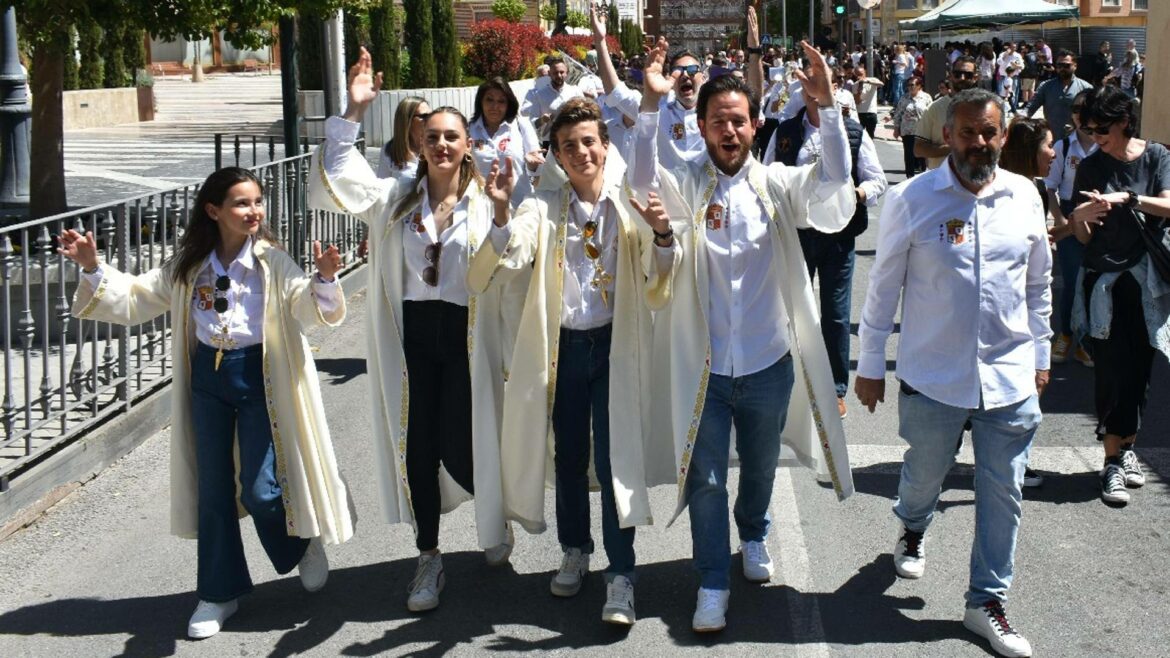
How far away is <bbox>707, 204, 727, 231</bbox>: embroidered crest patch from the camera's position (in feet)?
17.4

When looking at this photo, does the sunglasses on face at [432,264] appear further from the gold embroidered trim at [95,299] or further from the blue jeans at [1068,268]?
the blue jeans at [1068,268]

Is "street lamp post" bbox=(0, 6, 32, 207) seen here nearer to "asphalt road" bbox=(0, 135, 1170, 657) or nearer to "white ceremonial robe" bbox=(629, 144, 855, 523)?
"asphalt road" bbox=(0, 135, 1170, 657)

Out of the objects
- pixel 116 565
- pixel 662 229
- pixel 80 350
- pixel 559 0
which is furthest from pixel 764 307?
pixel 559 0

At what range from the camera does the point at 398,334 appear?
5.50 meters

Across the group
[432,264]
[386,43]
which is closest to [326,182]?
[432,264]

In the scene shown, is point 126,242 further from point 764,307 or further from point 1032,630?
point 1032,630

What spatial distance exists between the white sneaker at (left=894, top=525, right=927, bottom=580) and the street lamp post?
8995 mm

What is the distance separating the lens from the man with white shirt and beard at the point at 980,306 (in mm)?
5098

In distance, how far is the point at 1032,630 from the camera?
522cm

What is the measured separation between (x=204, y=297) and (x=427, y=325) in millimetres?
811

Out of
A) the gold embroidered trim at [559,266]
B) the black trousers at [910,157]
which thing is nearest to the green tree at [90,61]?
the black trousers at [910,157]

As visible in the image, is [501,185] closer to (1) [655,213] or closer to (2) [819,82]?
(1) [655,213]

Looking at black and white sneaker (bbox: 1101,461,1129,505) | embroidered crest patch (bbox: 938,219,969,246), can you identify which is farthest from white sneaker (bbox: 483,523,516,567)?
black and white sneaker (bbox: 1101,461,1129,505)

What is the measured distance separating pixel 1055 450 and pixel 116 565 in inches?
185
